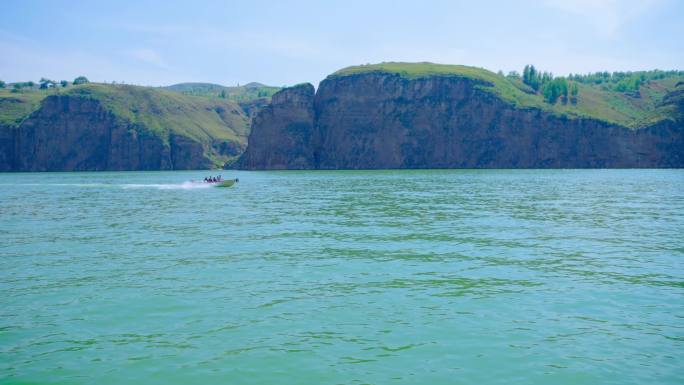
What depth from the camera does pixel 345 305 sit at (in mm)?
20859

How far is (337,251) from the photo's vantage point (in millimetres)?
32750

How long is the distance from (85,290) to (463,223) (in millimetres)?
29733

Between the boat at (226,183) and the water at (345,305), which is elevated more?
the boat at (226,183)

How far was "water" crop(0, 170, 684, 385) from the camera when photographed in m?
15.2

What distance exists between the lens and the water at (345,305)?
49.9ft

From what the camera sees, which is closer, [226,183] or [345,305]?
[345,305]

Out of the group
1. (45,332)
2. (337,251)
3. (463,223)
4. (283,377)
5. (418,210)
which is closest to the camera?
(283,377)

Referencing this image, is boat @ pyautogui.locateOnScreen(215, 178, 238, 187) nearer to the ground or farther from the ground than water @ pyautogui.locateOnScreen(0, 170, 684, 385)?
farther from the ground

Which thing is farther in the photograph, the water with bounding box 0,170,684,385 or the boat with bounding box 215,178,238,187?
the boat with bounding box 215,178,238,187

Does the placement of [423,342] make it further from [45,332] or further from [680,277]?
[680,277]

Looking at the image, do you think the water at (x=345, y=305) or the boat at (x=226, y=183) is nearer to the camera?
the water at (x=345, y=305)

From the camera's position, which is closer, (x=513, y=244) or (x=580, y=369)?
(x=580, y=369)

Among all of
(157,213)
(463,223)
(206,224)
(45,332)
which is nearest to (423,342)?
(45,332)

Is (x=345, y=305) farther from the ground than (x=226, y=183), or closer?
closer
